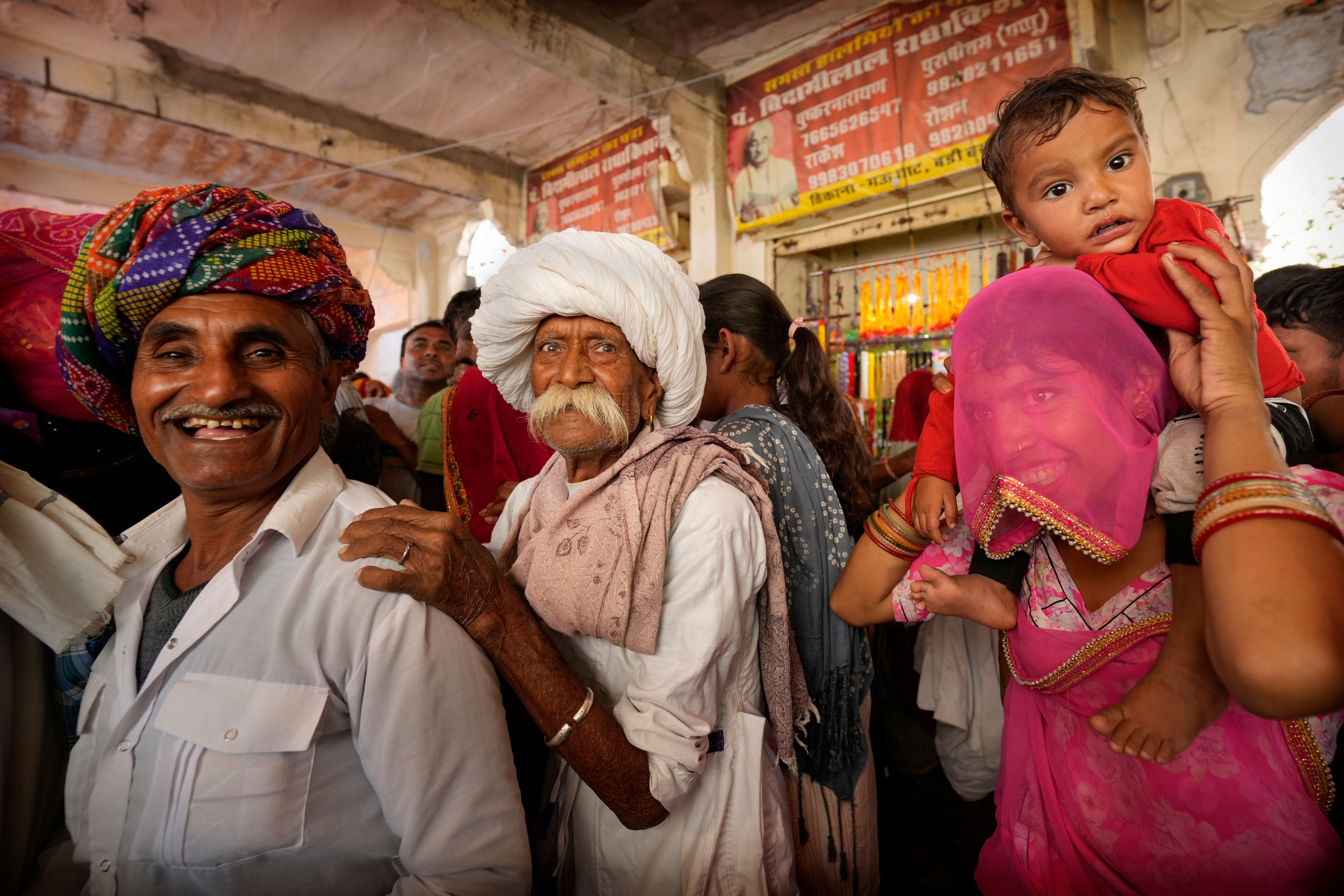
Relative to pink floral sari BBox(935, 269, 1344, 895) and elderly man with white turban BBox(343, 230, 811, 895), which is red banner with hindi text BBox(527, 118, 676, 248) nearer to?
elderly man with white turban BBox(343, 230, 811, 895)

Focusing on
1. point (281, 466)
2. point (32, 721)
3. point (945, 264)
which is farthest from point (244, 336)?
point (945, 264)

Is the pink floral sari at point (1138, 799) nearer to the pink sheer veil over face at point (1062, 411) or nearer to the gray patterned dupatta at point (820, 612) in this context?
the pink sheer veil over face at point (1062, 411)

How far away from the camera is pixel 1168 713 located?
0.98m

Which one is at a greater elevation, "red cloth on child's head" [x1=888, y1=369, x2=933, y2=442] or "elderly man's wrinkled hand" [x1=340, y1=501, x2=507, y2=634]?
"red cloth on child's head" [x1=888, y1=369, x2=933, y2=442]

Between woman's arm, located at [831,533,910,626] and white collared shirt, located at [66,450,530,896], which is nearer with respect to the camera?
white collared shirt, located at [66,450,530,896]

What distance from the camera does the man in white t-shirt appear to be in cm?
377

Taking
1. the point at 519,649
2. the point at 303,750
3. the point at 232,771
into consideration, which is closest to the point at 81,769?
the point at 232,771

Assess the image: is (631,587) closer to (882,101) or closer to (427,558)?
(427,558)

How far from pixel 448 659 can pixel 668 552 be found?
510mm

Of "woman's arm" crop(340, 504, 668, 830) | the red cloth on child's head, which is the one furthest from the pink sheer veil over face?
the red cloth on child's head

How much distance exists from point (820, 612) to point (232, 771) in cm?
147

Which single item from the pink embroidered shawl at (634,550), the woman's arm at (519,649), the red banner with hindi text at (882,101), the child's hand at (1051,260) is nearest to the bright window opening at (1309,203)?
the red banner with hindi text at (882,101)

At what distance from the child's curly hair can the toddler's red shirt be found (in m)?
0.18

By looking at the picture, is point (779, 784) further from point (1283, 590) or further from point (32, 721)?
point (32, 721)
